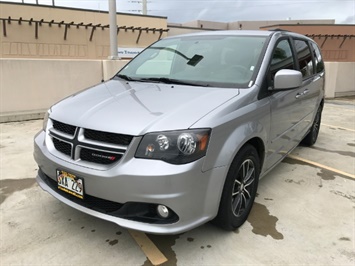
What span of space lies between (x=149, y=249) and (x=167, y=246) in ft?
0.49

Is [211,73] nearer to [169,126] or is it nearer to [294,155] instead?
[169,126]

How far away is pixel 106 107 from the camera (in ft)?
8.50

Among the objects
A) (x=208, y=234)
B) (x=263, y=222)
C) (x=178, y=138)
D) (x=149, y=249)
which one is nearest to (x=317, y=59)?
(x=263, y=222)

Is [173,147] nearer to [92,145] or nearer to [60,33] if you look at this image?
[92,145]

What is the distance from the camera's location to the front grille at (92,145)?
7.39ft

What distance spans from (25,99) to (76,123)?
17.8 ft

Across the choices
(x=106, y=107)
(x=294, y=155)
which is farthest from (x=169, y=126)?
(x=294, y=155)

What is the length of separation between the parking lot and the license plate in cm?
A: 46

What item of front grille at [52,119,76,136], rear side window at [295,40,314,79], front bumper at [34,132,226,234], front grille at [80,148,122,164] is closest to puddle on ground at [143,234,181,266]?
front bumper at [34,132,226,234]

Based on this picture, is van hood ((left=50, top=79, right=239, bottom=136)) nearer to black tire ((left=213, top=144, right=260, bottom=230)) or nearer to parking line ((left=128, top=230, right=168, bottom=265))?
black tire ((left=213, top=144, right=260, bottom=230))

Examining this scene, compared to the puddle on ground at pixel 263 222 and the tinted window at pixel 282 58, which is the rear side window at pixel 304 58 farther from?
the puddle on ground at pixel 263 222

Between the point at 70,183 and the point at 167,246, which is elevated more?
the point at 70,183

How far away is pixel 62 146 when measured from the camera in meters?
2.60

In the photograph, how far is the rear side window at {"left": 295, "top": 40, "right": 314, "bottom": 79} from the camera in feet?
13.3
